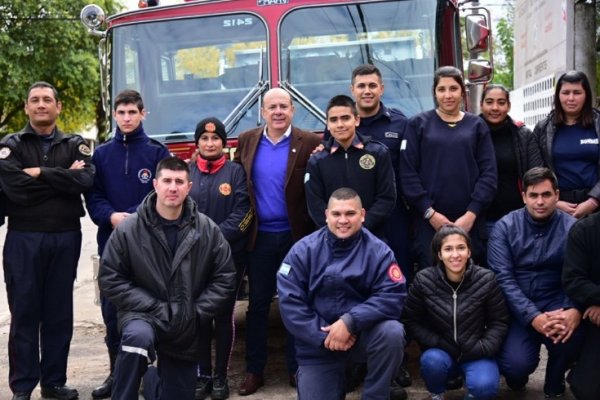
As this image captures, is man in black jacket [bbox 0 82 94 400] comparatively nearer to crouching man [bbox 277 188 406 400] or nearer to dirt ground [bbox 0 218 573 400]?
dirt ground [bbox 0 218 573 400]

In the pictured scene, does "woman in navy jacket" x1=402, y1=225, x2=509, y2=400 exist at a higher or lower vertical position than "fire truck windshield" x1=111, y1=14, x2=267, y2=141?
lower

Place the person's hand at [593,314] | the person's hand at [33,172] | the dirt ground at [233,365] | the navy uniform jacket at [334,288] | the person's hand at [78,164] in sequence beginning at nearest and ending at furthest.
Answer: the navy uniform jacket at [334,288] < the person's hand at [593,314] < the person's hand at [33,172] < the person's hand at [78,164] < the dirt ground at [233,365]

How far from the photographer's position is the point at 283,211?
5.71 meters

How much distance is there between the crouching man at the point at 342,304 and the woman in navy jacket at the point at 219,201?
2.39ft

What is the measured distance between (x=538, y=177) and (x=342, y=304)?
141cm

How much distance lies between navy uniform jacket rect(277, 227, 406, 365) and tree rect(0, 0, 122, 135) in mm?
28163

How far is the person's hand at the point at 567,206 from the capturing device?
564 cm

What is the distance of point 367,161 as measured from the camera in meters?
5.44

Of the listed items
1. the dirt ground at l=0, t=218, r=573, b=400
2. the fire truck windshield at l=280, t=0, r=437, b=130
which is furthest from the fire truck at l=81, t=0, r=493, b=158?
the dirt ground at l=0, t=218, r=573, b=400

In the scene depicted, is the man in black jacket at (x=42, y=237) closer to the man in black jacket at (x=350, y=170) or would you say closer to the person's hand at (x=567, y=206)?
the man in black jacket at (x=350, y=170)

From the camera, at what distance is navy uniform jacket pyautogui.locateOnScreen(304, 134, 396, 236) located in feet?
17.8

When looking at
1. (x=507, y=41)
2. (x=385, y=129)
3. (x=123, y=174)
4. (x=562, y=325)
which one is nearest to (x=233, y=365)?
(x=123, y=174)

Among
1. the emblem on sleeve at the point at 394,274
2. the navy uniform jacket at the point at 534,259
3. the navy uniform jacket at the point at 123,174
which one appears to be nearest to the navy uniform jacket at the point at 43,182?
the navy uniform jacket at the point at 123,174

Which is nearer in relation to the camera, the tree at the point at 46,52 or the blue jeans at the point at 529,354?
the blue jeans at the point at 529,354
